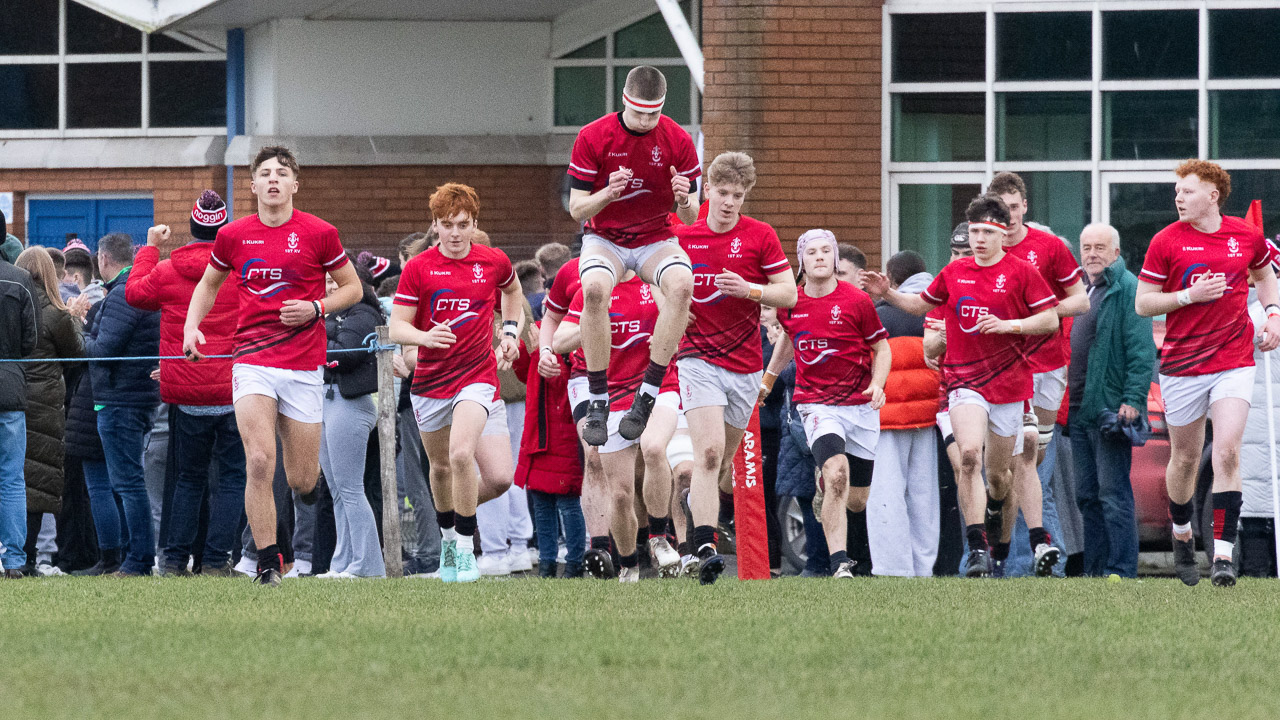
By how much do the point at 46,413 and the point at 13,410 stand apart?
460 millimetres

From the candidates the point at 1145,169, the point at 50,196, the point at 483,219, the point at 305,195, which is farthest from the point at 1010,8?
the point at 50,196

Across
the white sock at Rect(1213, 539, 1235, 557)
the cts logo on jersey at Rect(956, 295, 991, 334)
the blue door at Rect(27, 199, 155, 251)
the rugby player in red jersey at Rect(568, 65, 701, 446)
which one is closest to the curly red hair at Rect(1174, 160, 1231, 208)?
the cts logo on jersey at Rect(956, 295, 991, 334)

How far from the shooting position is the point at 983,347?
37.9ft

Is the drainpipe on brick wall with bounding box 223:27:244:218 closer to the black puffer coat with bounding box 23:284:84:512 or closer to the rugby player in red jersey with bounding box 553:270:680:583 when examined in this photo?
the black puffer coat with bounding box 23:284:84:512

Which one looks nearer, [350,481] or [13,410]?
[13,410]

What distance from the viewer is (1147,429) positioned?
40.0ft

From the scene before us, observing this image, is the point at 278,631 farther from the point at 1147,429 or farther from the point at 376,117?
the point at 376,117

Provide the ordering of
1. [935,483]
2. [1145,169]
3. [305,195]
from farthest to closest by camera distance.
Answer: [305,195] < [1145,169] < [935,483]

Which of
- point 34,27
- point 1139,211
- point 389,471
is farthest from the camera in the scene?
point 34,27

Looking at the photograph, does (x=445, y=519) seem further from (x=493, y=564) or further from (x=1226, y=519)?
(x=1226, y=519)

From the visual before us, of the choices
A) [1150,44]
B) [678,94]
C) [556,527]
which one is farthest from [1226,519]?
[678,94]

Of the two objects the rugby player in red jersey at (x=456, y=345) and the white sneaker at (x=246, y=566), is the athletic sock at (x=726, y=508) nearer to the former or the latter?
the rugby player in red jersey at (x=456, y=345)

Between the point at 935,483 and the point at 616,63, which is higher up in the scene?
the point at 616,63

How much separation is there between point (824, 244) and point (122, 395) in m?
4.89
